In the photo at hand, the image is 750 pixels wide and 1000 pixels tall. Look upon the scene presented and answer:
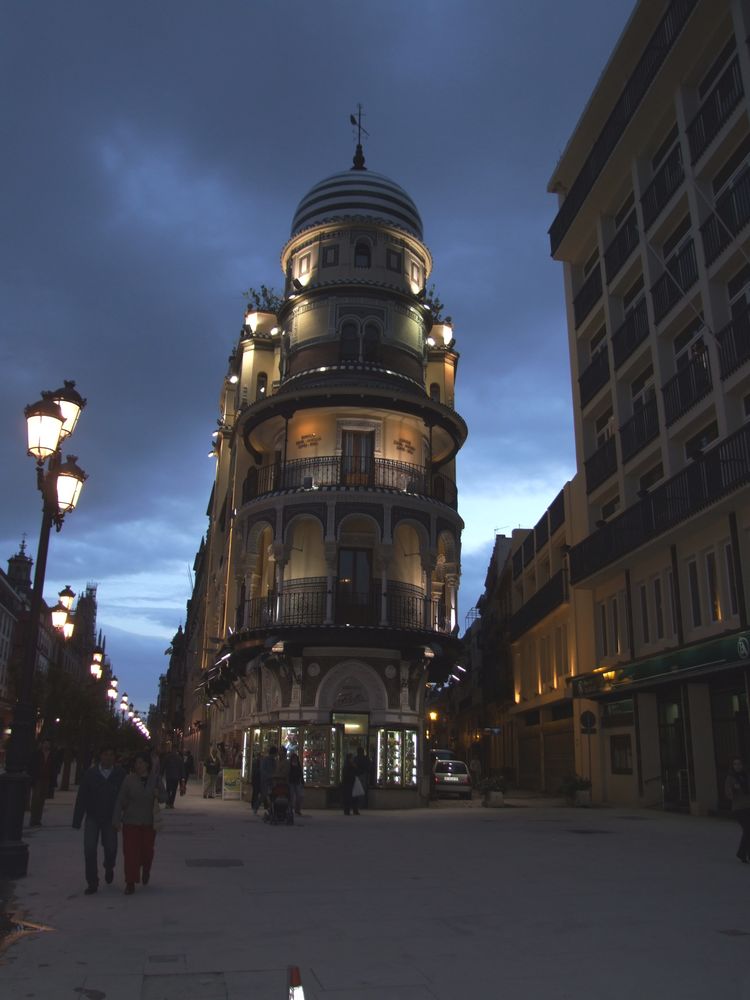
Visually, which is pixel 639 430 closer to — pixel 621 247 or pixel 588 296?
pixel 621 247

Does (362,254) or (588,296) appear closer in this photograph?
(588,296)

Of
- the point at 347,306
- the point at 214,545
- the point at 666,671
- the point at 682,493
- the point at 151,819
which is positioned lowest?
the point at 151,819

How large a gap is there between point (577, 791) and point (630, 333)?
15.5 metres

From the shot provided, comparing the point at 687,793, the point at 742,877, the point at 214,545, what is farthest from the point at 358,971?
the point at 214,545

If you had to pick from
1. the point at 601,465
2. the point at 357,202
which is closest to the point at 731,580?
the point at 601,465

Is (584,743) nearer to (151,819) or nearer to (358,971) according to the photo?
(151,819)

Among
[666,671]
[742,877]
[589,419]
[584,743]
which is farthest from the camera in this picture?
[589,419]

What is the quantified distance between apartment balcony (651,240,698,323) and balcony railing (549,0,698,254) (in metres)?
5.81

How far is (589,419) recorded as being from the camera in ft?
111

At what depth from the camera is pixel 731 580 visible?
72.0 ft

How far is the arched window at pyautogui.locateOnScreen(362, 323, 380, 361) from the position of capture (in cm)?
3488

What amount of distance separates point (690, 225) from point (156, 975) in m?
25.3

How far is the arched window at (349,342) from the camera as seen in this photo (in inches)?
1371

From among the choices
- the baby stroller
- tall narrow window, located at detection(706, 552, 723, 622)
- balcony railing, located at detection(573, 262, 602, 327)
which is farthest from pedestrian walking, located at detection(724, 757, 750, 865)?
balcony railing, located at detection(573, 262, 602, 327)
